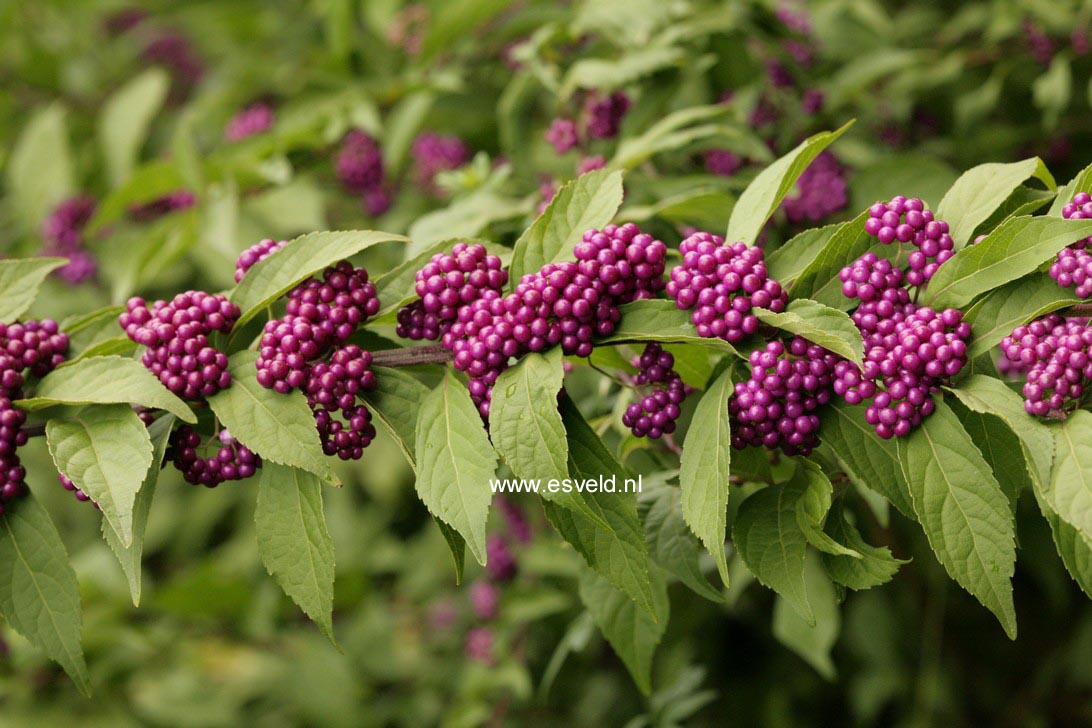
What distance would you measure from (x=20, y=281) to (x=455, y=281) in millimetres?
748

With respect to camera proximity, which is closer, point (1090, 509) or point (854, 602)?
point (1090, 509)

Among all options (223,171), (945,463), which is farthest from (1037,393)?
(223,171)

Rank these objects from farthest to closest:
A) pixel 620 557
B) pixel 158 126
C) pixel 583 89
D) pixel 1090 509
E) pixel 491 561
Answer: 1. pixel 158 126
2. pixel 491 561
3. pixel 583 89
4. pixel 620 557
5. pixel 1090 509

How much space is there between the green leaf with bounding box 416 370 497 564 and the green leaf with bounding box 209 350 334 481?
0.44ft

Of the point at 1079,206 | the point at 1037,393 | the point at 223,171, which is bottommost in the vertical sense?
the point at 223,171

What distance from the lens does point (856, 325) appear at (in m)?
1.24

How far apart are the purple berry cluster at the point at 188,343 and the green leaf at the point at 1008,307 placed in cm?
100

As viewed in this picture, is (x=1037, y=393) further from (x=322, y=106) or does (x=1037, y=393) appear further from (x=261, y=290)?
(x=322, y=106)

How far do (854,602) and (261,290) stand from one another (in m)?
2.59

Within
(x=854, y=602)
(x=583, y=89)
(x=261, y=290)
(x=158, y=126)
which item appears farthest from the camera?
(x=158, y=126)

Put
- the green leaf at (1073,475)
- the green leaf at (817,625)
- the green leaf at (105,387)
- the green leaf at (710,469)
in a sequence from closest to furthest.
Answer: the green leaf at (1073,475) < the green leaf at (710,469) < the green leaf at (105,387) < the green leaf at (817,625)

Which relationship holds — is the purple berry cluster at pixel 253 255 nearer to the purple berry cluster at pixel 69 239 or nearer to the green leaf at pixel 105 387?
the green leaf at pixel 105 387

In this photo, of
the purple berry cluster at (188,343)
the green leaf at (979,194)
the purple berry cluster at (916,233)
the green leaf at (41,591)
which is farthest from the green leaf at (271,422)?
the green leaf at (979,194)

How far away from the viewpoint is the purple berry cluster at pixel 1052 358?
114 cm
